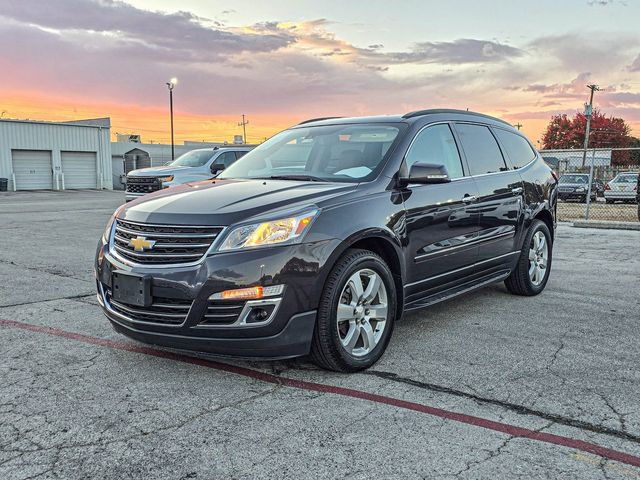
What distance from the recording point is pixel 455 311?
214 inches

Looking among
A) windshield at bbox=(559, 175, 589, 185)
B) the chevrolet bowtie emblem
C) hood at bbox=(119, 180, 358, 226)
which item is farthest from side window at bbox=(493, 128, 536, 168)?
windshield at bbox=(559, 175, 589, 185)

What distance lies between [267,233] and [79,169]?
40823 millimetres

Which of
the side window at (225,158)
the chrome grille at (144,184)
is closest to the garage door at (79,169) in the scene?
the chrome grille at (144,184)

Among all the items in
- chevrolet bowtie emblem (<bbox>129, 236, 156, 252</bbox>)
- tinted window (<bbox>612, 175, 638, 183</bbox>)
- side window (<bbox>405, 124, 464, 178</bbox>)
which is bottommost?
tinted window (<bbox>612, 175, 638, 183</bbox>)

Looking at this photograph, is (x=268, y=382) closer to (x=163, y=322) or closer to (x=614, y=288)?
(x=163, y=322)

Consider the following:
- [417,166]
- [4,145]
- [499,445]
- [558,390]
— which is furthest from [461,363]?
[4,145]

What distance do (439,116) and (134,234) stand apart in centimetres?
281

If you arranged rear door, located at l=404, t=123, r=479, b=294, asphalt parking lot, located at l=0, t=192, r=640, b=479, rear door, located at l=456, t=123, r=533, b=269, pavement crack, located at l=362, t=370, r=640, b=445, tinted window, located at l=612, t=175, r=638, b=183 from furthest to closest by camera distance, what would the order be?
tinted window, located at l=612, t=175, r=638, b=183 < rear door, located at l=456, t=123, r=533, b=269 < rear door, located at l=404, t=123, r=479, b=294 < pavement crack, located at l=362, t=370, r=640, b=445 < asphalt parking lot, located at l=0, t=192, r=640, b=479

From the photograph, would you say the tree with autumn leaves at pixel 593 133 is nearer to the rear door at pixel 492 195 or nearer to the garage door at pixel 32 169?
the garage door at pixel 32 169

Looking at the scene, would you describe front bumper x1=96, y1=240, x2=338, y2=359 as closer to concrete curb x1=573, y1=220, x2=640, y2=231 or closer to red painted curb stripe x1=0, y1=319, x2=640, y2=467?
red painted curb stripe x1=0, y1=319, x2=640, y2=467

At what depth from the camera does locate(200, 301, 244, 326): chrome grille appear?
3.34 metres

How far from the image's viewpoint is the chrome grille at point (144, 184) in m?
13.5

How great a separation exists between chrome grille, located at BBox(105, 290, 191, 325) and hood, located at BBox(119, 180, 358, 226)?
1.61 ft

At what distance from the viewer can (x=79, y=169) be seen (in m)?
40.3
